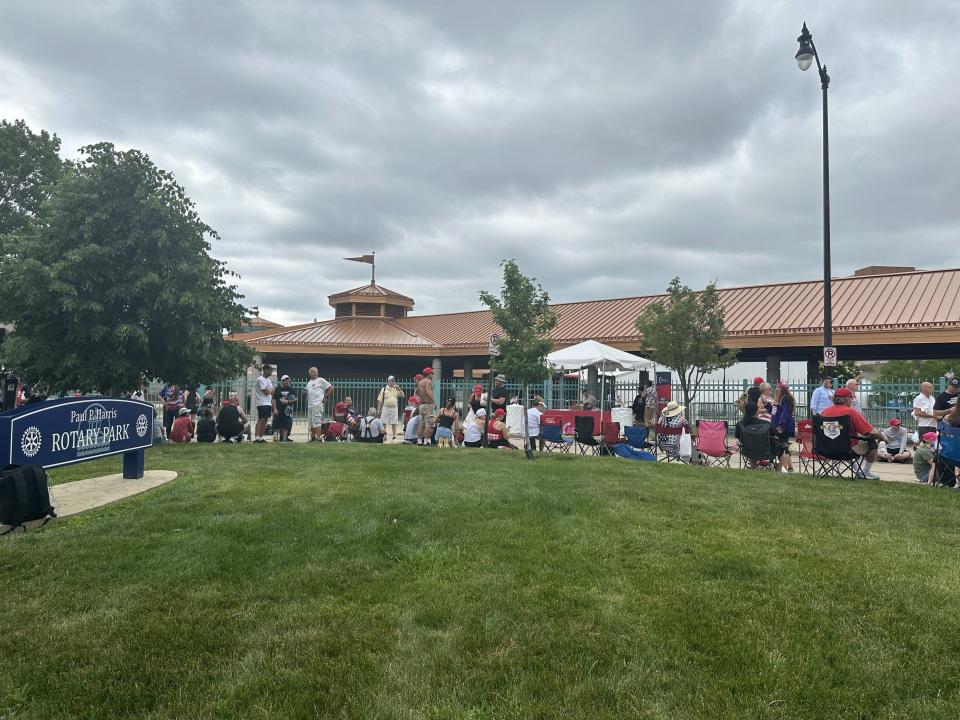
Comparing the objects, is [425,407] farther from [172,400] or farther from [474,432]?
[172,400]

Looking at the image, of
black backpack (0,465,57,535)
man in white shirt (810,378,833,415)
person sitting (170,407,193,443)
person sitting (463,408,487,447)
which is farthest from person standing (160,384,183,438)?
man in white shirt (810,378,833,415)

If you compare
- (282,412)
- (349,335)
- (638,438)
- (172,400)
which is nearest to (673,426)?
(638,438)

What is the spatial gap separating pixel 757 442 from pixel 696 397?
8400 mm

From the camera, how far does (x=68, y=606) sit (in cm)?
415

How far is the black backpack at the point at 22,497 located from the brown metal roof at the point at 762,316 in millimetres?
20185

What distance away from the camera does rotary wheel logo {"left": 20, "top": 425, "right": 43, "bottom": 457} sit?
6102 millimetres

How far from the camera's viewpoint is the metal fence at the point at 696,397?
57.7 feet

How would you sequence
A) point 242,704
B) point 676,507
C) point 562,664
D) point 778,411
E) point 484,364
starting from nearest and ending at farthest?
point 242,704, point 562,664, point 676,507, point 778,411, point 484,364

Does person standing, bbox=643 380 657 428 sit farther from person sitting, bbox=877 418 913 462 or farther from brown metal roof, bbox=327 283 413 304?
brown metal roof, bbox=327 283 413 304

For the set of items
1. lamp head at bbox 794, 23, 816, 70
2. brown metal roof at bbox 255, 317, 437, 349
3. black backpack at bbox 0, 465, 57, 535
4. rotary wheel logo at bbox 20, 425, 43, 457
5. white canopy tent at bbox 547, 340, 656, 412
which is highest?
lamp head at bbox 794, 23, 816, 70

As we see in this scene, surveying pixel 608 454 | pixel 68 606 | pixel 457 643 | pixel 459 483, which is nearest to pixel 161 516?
pixel 68 606

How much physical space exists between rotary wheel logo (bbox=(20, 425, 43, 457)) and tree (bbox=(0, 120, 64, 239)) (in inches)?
1026

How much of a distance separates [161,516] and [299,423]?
1872 cm

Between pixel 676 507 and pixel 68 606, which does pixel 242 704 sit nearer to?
pixel 68 606
